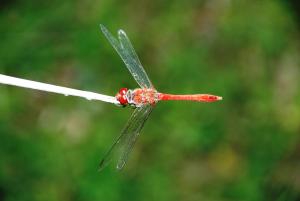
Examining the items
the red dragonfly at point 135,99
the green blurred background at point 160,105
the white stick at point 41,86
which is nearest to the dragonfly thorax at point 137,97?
the red dragonfly at point 135,99

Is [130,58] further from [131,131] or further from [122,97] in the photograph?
[122,97]

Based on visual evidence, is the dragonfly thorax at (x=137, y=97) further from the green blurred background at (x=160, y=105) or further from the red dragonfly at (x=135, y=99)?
the green blurred background at (x=160, y=105)

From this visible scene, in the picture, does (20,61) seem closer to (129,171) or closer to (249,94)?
(129,171)

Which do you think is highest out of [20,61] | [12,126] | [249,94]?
[20,61]

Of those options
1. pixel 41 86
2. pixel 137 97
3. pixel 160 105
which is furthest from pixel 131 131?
pixel 160 105

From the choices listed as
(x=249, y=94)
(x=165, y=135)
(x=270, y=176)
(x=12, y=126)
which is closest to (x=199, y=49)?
(x=249, y=94)

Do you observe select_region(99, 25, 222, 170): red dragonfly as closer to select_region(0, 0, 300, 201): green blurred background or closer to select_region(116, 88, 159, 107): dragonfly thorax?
select_region(116, 88, 159, 107): dragonfly thorax
